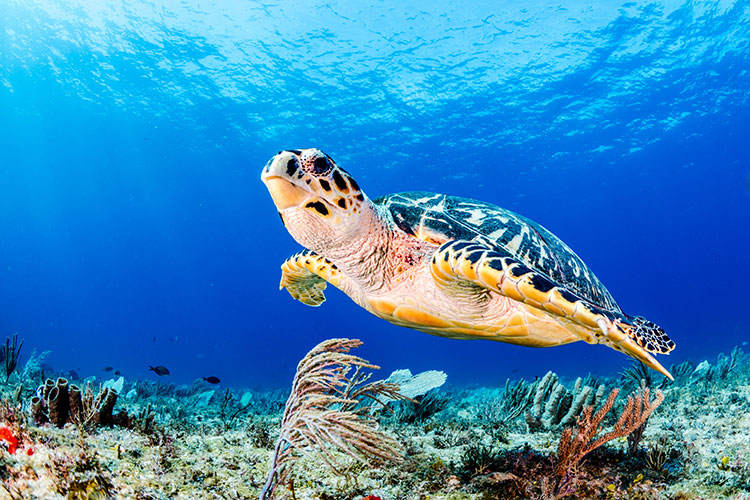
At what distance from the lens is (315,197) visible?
2.55 m

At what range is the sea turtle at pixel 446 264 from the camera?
227cm

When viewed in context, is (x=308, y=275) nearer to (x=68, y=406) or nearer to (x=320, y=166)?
(x=320, y=166)

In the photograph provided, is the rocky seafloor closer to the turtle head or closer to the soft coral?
the soft coral

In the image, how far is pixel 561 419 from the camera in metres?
3.60

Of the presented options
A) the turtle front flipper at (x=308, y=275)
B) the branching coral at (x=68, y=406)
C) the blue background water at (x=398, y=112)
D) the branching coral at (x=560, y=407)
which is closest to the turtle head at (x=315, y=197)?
the turtle front flipper at (x=308, y=275)

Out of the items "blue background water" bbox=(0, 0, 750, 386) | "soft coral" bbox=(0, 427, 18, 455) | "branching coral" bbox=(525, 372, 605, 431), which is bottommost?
"soft coral" bbox=(0, 427, 18, 455)

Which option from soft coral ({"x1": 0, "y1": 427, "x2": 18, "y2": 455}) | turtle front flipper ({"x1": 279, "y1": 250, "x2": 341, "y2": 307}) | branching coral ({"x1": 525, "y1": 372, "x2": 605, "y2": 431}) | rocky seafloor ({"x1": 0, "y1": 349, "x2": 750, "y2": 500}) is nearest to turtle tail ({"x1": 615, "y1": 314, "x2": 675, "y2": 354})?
rocky seafloor ({"x1": 0, "y1": 349, "x2": 750, "y2": 500})

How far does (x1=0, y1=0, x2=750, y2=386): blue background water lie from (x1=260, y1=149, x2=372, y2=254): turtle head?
1720 cm

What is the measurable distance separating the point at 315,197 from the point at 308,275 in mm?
2327

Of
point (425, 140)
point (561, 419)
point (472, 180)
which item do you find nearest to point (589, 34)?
point (425, 140)

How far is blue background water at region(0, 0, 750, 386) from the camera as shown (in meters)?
18.8

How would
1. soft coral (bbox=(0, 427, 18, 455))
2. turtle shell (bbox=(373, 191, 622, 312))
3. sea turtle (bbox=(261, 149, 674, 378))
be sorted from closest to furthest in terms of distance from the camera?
soft coral (bbox=(0, 427, 18, 455))
sea turtle (bbox=(261, 149, 674, 378))
turtle shell (bbox=(373, 191, 622, 312))

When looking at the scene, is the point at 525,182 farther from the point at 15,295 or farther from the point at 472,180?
the point at 15,295

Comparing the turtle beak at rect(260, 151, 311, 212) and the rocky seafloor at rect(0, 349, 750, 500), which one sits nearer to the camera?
the rocky seafloor at rect(0, 349, 750, 500)
